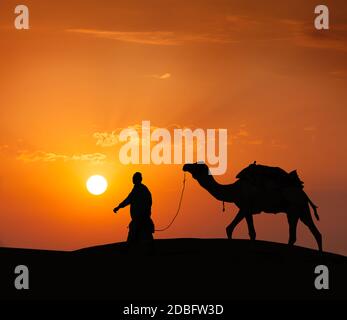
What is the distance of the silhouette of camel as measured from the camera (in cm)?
3569

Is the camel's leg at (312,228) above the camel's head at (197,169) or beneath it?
beneath

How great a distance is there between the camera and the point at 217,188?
120 feet

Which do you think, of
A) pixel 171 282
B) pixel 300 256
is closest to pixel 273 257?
pixel 300 256

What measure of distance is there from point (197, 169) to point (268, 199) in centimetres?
223

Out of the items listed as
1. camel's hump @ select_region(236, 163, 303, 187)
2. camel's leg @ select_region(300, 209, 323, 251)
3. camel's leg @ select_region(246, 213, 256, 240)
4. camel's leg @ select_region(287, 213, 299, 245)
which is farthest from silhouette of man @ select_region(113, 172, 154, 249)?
camel's leg @ select_region(300, 209, 323, 251)

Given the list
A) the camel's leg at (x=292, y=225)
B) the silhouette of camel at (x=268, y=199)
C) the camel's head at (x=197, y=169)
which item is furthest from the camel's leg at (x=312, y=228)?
the camel's head at (x=197, y=169)

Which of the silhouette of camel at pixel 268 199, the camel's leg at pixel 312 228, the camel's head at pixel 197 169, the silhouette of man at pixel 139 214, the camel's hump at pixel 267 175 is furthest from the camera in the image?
the camel's leg at pixel 312 228

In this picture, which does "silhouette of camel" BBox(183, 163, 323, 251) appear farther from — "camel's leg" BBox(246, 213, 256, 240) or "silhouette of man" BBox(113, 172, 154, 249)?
"silhouette of man" BBox(113, 172, 154, 249)

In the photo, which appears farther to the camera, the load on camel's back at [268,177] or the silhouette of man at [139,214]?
the load on camel's back at [268,177]

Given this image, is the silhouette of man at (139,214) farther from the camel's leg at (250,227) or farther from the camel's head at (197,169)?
the camel's leg at (250,227)

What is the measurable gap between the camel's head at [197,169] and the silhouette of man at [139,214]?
2.68 metres

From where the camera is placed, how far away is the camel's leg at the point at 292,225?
35.7 m

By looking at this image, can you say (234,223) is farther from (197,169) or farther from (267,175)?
(197,169)
